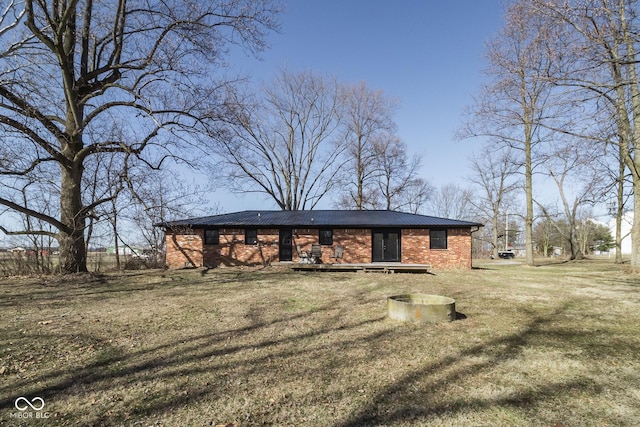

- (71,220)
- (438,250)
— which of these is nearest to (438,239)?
(438,250)

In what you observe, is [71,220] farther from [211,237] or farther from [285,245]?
[285,245]

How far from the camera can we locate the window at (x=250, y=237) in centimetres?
1728

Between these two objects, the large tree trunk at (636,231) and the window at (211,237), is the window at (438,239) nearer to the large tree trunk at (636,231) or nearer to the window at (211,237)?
the large tree trunk at (636,231)

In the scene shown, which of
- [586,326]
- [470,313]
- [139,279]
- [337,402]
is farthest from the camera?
[139,279]

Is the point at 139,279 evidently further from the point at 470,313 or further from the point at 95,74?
the point at 470,313

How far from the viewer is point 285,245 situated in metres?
17.5

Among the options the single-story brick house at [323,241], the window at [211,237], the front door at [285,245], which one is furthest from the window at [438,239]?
the window at [211,237]

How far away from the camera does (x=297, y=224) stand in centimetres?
1717

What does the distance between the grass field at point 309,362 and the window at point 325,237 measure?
9.10 m

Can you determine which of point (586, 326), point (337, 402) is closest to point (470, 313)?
point (586, 326)

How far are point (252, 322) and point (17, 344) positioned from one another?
134 inches

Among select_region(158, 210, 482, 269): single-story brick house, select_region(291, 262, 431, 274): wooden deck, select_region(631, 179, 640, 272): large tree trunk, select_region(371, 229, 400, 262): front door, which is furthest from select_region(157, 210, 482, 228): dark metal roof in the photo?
select_region(631, 179, 640, 272): large tree trunk

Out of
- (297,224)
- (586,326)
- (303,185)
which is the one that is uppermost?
(303,185)

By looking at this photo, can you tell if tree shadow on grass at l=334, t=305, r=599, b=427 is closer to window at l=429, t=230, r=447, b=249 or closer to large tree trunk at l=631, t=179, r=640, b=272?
window at l=429, t=230, r=447, b=249
